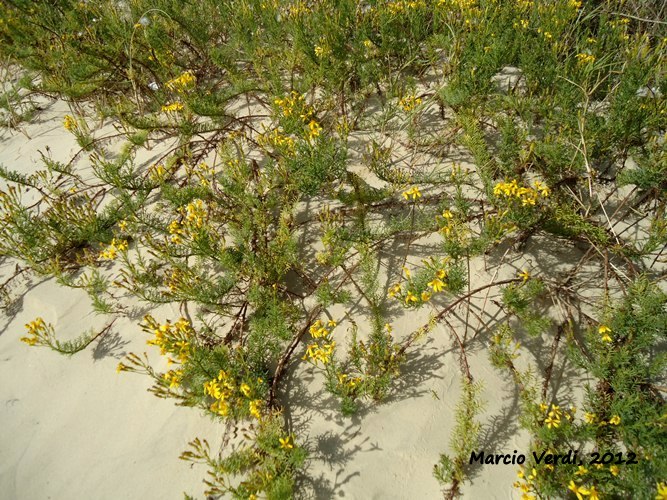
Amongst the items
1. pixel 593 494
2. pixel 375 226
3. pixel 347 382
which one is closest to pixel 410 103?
pixel 375 226

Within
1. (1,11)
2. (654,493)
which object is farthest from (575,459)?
(1,11)

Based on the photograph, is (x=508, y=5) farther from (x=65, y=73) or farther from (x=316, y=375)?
(x=65, y=73)

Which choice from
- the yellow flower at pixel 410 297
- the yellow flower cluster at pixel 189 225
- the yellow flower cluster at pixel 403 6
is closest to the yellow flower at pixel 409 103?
the yellow flower cluster at pixel 403 6

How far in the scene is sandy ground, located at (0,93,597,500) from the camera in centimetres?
214

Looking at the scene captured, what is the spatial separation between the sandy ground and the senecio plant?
0.07m

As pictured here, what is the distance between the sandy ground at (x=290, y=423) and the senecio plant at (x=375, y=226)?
72 millimetres

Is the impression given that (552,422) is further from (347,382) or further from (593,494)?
(347,382)

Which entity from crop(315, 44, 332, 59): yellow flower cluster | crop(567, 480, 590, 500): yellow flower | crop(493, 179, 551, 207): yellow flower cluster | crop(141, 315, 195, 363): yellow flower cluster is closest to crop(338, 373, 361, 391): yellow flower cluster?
crop(141, 315, 195, 363): yellow flower cluster

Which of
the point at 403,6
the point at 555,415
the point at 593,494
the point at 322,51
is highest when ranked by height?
the point at 403,6

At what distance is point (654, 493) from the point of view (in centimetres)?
175

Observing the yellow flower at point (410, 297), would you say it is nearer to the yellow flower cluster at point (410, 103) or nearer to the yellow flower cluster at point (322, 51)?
the yellow flower cluster at point (410, 103)

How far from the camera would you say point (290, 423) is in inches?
91.8

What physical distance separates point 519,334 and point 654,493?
97 cm

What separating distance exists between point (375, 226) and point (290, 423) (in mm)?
1569
